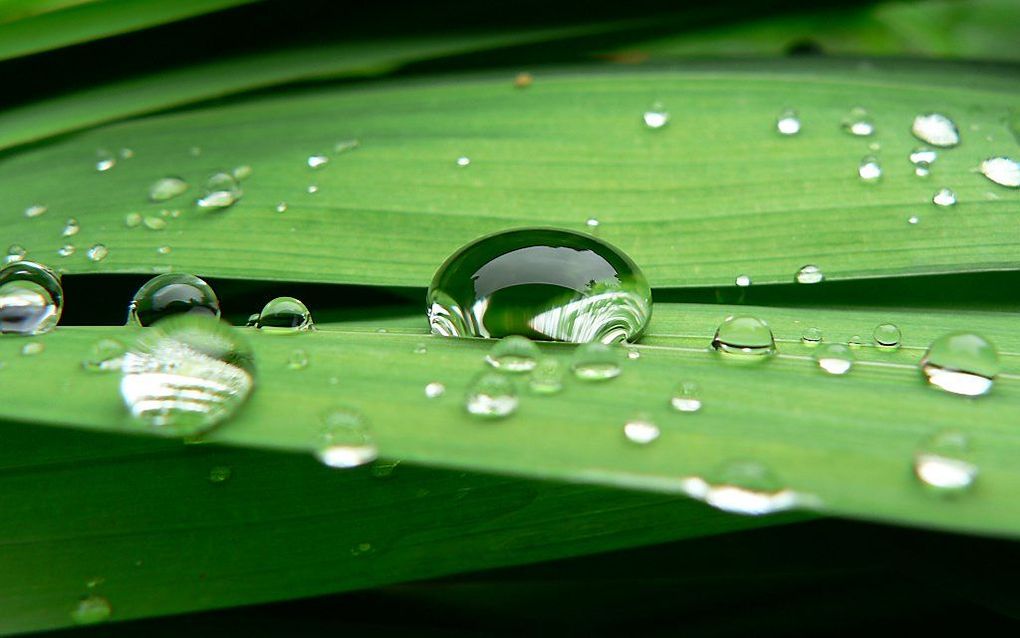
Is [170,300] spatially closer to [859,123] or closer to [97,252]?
[97,252]

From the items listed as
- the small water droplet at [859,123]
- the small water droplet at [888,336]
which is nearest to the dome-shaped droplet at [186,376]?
the small water droplet at [888,336]

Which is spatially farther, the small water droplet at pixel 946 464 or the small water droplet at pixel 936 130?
the small water droplet at pixel 936 130

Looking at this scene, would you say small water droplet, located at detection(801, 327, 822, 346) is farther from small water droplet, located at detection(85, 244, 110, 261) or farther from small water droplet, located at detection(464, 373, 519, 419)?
small water droplet, located at detection(85, 244, 110, 261)

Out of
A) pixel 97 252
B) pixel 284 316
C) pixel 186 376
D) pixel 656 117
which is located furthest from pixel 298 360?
pixel 656 117

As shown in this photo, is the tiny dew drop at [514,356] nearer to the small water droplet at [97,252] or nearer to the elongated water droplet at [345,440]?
the elongated water droplet at [345,440]

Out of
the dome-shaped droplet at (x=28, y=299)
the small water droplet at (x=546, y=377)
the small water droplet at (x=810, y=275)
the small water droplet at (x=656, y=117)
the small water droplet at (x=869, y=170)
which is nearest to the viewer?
the small water droplet at (x=546, y=377)

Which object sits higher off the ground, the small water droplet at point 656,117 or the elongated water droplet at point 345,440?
the small water droplet at point 656,117

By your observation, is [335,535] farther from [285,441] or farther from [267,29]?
[267,29]

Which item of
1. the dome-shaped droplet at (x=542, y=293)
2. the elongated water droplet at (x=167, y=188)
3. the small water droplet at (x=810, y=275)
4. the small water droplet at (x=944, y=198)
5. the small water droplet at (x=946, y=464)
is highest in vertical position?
the small water droplet at (x=944, y=198)

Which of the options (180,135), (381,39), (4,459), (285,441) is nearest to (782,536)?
(285,441)
